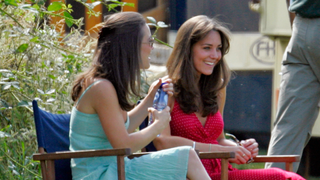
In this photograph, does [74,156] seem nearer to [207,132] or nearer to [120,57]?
[120,57]

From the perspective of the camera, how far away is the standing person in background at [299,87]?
337 centimetres

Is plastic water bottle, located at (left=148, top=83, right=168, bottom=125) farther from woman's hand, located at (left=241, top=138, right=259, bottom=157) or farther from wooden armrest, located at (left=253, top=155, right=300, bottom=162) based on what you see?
wooden armrest, located at (left=253, top=155, right=300, bottom=162)

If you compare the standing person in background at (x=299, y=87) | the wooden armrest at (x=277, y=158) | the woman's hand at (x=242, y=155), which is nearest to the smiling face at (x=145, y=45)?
the woman's hand at (x=242, y=155)

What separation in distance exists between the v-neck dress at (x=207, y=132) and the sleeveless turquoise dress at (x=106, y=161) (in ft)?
1.18

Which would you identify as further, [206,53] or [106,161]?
[206,53]

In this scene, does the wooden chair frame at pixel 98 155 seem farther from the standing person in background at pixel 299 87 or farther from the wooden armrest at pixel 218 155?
the standing person in background at pixel 299 87

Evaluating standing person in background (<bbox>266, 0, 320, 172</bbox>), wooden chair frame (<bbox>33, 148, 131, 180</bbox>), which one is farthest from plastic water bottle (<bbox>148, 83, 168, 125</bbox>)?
standing person in background (<bbox>266, 0, 320, 172</bbox>)

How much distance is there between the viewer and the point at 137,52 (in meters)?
2.37

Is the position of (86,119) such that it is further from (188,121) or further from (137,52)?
(188,121)

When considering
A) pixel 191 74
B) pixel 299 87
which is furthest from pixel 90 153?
pixel 299 87

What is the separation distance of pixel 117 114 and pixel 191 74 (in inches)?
26.6

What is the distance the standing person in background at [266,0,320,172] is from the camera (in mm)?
3369

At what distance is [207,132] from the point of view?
2.75 metres

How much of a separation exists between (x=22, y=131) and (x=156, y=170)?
155 centimetres
